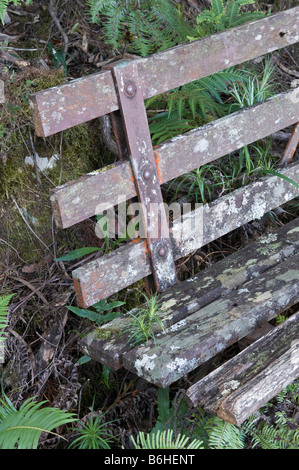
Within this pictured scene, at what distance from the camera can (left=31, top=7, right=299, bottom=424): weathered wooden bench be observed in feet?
7.68

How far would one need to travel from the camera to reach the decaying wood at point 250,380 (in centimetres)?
212

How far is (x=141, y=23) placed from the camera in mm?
3371

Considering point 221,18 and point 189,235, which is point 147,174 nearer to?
point 189,235

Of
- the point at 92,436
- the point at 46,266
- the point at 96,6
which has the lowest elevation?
the point at 92,436

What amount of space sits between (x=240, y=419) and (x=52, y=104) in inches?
57.2

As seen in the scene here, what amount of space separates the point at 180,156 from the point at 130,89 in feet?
1.47

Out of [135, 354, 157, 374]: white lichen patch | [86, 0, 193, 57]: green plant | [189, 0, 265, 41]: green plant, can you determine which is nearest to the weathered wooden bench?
[135, 354, 157, 374]: white lichen patch

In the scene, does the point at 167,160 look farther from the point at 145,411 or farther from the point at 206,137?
the point at 145,411

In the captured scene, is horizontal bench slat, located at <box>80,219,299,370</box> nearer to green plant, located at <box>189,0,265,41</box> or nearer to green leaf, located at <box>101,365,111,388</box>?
green leaf, located at <box>101,365,111,388</box>

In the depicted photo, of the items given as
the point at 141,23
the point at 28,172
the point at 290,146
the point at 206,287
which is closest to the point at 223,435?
the point at 206,287

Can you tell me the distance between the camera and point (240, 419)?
6.85ft

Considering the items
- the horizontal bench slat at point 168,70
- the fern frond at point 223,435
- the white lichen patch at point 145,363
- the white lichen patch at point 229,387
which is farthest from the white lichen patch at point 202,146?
the fern frond at point 223,435

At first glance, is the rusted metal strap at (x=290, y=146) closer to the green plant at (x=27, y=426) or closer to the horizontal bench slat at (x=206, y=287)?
the horizontal bench slat at (x=206, y=287)

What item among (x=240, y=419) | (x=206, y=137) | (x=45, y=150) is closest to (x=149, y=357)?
(x=240, y=419)
